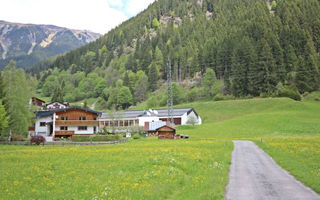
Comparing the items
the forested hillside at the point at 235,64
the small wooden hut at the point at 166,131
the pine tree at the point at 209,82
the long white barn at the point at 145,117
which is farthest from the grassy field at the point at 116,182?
the pine tree at the point at 209,82

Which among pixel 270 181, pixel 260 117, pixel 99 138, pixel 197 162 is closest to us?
pixel 270 181

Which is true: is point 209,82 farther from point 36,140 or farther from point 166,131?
point 36,140

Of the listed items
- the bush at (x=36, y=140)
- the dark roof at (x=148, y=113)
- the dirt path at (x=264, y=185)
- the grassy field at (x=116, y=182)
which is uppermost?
the dark roof at (x=148, y=113)

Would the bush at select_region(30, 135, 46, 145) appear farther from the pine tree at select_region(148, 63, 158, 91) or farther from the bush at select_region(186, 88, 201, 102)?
the pine tree at select_region(148, 63, 158, 91)

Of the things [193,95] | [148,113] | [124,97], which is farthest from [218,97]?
[124,97]

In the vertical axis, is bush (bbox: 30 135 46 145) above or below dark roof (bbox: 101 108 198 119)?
below

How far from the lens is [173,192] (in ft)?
44.4

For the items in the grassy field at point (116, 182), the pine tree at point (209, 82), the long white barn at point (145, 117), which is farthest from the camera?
the pine tree at point (209, 82)

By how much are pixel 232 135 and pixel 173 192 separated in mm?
51963

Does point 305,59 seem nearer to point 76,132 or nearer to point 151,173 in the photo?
point 76,132

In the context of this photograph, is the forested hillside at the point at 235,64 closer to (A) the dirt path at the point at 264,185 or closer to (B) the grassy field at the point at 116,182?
(A) the dirt path at the point at 264,185

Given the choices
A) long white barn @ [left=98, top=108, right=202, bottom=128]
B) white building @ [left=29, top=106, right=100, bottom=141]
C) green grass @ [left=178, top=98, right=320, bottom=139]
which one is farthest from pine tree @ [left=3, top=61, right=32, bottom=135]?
green grass @ [left=178, top=98, right=320, bottom=139]

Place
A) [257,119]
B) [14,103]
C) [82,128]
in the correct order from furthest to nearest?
[257,119] → [82,128] → [14,103]

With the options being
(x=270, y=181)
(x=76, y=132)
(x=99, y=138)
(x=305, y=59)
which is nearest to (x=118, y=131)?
(x=76, y=132)
